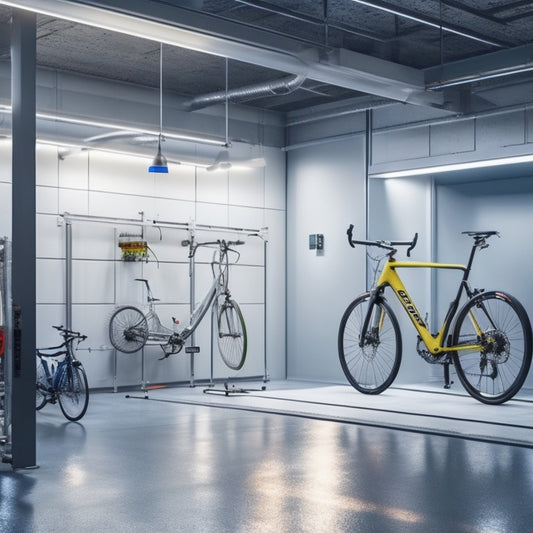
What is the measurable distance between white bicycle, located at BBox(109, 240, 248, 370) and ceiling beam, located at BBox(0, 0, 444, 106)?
2.31 meters

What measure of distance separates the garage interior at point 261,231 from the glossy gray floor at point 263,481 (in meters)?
0.03

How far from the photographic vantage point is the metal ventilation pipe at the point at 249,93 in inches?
358

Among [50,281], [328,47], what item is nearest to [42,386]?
[50,281]

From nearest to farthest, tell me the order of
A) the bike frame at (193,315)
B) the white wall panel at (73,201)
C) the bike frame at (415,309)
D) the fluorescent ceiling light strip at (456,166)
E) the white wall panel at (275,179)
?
the bike frame at (415,309) < the fluorescent ceiling light strip at (456,166) < the white wall panel at (73,201) < the bike frame at (193,315) < the white wall panel at (275,179)

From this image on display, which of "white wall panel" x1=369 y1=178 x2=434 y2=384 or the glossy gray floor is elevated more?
"white wall panel" x1=369 y1=178 x2=434 y2=384

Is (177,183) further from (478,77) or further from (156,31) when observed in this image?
(156,31)

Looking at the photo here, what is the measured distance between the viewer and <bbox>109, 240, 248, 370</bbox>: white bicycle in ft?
31.7

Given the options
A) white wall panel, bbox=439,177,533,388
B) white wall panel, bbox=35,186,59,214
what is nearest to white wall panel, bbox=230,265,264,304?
white wall panel, bbox=439,177,533,388

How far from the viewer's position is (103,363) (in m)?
9.81

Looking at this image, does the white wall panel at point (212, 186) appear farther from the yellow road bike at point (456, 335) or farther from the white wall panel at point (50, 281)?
the yellow road bike at point (456, 335)

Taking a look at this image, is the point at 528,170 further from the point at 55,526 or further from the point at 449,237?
the point at 55,526

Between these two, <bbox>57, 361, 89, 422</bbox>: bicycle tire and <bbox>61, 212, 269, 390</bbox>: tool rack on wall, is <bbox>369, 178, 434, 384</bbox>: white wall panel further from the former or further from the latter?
<bbox>57, 361, 89, 422</bbox>: bicycle tire

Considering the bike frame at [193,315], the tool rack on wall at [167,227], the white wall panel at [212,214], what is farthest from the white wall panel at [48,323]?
the white wall panel at [212,214]

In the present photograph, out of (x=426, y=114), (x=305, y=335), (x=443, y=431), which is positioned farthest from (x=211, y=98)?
(x=443, y=431)
